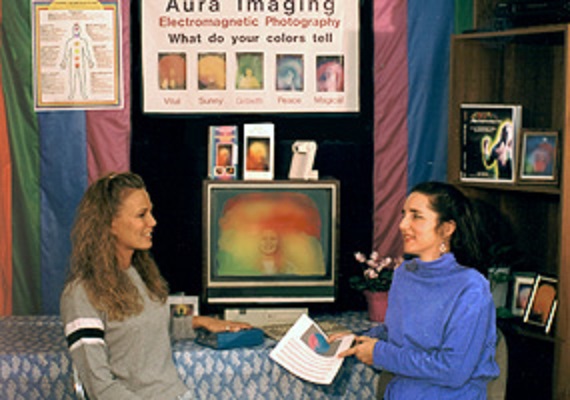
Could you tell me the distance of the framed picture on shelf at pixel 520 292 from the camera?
368 cm

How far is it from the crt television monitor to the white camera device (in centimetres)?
16

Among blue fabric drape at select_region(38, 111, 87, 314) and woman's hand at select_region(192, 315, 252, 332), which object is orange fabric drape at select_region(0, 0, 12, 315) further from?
woman's hand at select_region(192, 315, 252, 332)

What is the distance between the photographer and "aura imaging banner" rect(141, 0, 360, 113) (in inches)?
158

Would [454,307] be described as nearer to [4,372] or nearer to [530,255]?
[530,255]

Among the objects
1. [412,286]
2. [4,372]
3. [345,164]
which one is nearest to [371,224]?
[345,164]

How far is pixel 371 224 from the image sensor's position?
4191mm

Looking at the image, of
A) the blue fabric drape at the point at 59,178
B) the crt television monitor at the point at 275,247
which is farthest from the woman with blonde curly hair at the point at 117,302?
→ the blue fabric drape at the point at 59,178

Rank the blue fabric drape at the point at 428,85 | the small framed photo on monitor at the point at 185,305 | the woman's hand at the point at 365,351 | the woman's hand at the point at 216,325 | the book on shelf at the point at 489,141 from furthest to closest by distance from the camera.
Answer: the blue fabric drape at the point at 428,85 < the small framed photo on monitor at the point at 185,305 < the book on shelf at the point at 489,141 < the woman's hand at the point at 216,325 < the woman's hand at the point at 365,351

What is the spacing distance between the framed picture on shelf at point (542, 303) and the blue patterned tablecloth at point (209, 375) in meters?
0.67

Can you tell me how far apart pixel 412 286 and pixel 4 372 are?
167 cm

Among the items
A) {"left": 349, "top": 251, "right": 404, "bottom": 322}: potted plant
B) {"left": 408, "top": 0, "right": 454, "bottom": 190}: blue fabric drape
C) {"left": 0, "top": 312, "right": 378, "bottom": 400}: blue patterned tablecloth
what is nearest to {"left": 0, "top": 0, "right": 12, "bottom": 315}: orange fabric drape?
{"left": 0, "top": 312, "right": 378, "bottom": 400}: blue patterned tablecloth

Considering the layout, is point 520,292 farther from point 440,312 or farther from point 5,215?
point 5,215

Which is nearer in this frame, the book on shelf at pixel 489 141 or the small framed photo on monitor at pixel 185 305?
the book on shelf at pixel 489 141

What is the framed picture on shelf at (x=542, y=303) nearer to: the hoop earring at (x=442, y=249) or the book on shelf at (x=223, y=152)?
the hoop earring at (x=442, y=249)
